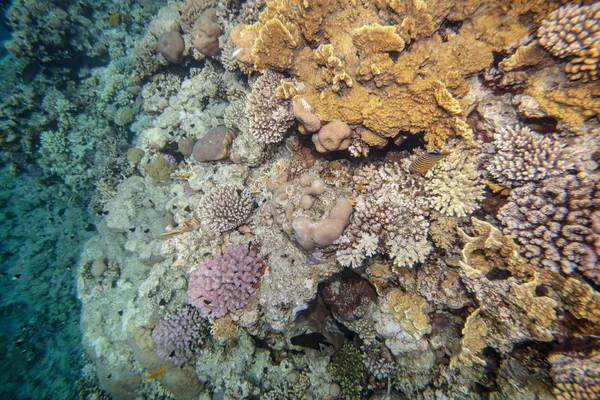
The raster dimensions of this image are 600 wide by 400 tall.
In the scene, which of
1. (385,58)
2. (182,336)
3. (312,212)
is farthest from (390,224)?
(182,336)

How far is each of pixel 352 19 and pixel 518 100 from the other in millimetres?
2851

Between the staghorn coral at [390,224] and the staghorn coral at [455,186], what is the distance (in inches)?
8.9

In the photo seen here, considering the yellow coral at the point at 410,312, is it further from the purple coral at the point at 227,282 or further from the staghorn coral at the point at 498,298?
the purple coral at the point at 227,282

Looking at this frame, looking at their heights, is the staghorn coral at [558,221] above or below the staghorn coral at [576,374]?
above

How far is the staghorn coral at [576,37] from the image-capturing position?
2.86m

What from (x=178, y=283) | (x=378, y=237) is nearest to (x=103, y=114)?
(x=178, y=283)

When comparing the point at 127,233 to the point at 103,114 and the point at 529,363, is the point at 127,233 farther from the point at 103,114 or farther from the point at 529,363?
the point at 529,363

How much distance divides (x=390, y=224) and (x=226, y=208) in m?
3.32

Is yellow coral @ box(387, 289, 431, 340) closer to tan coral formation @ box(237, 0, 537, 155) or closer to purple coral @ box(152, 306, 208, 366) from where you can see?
tan coral formation @ box(237, 0, 537, 155)

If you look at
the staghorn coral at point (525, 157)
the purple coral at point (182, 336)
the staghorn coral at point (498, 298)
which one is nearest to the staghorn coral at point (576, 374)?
the staghorn coral at point (498, 298)

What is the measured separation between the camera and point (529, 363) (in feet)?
10.9

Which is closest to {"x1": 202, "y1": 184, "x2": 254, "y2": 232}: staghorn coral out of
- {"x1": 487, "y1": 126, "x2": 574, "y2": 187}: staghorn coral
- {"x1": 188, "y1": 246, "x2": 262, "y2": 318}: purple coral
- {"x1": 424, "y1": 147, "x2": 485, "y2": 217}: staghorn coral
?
{"x1": 188, "y1": 246, "x2": 262, "y2": 318}: purple coral

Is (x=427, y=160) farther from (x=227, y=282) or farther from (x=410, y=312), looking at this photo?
(x=227, y=282)

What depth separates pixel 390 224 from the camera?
4160 millimetres
